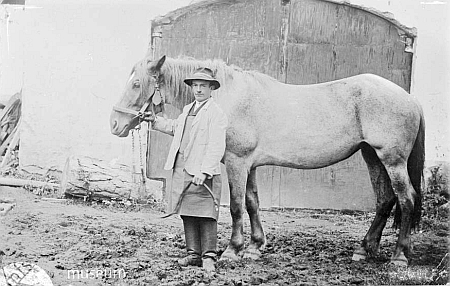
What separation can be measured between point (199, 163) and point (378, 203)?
1.21 m

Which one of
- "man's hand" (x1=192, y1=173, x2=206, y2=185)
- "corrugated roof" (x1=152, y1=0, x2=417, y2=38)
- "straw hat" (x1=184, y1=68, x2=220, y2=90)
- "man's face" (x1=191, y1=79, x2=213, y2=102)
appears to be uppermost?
"corrugated roof" (x1=152, y1=0, x2=417, y2=38)

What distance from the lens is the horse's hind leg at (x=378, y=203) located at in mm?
3713

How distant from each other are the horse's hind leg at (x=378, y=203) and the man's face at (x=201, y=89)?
42.0 inches

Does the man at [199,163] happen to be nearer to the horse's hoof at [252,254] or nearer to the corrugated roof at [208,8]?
the horse's hoof at [252,254]

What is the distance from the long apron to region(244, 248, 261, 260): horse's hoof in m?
0.33

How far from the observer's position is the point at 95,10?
376 centimetres

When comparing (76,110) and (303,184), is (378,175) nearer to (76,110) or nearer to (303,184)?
(303,184)

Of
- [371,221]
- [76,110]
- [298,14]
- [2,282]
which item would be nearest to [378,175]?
[371,221]

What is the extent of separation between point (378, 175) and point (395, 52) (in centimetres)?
82

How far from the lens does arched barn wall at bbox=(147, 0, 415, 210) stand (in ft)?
12.3

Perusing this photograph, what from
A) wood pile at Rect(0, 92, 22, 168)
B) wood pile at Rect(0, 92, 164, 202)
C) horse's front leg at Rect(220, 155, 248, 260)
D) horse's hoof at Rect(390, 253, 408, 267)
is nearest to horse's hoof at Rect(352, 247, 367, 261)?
horse's hoof at Rect(390, 253, 408, 267)

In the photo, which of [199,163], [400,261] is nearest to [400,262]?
[400,261]

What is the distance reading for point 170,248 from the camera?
3668mm

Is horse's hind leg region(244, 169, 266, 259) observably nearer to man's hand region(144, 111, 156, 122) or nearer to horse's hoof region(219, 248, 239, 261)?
horse's hoof region(219, 248, 239, 261)
